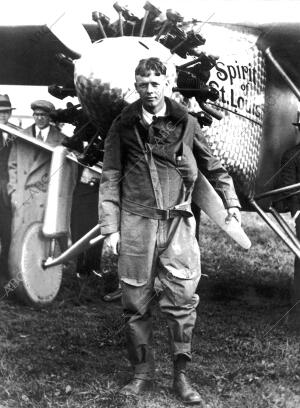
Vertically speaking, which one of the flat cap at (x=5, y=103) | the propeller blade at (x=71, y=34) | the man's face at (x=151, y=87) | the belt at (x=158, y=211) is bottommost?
the belt at (x=158, y=211)

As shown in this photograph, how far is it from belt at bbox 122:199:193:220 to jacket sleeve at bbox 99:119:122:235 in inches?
3.4

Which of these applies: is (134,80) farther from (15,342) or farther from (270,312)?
(270,312)

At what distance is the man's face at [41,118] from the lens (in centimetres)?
682

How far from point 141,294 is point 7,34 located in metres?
3.38

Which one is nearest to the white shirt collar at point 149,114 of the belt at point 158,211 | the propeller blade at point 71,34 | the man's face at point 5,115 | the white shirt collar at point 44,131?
A: the belt at point 158,211

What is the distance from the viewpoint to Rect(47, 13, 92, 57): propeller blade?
4746 millimetres

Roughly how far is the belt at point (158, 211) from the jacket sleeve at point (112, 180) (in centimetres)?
9

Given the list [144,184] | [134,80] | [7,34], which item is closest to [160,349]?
[144,184]

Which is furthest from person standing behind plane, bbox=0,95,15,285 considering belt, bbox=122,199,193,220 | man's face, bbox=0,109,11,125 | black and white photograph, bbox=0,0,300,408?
belt, bbox=122,199,193,220

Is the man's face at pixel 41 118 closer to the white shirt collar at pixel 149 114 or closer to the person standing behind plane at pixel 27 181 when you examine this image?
the person standing behind plane at pixel 27 181

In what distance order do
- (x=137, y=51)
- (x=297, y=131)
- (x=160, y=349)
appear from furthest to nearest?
(x=297, y=131) → (x=160, y=349) → (x=137, y=51)

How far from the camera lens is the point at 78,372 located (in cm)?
418

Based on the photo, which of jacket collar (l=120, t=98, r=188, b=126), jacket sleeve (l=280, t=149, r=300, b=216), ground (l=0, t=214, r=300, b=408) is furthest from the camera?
jacket sleeve (l=280, t=149, r=300, b=216)

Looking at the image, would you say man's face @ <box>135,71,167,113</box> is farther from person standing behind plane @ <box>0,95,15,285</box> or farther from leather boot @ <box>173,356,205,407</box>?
person standing behind plane @ <box>0,95,15,285</box>
